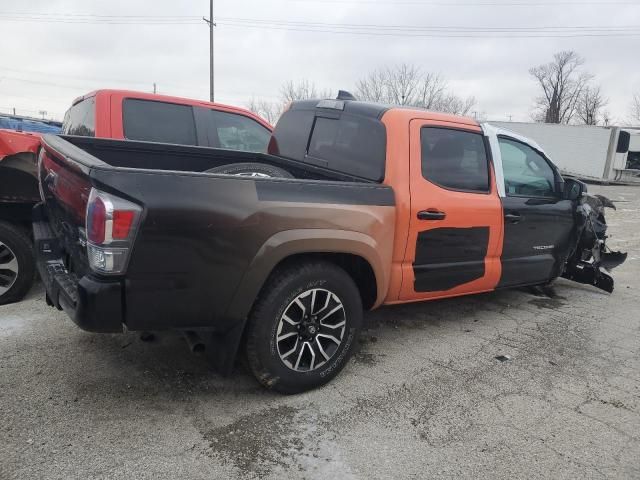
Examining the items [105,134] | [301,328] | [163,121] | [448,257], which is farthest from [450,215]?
[105,134]

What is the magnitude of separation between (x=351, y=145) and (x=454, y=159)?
0.82 m

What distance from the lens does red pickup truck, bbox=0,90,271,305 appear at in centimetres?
420

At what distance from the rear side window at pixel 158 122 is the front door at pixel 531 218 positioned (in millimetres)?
3393

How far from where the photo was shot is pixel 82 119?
568 cm

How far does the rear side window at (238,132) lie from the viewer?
5.95m

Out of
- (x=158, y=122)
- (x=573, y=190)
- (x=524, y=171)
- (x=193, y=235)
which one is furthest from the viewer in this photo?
(x=158, y=122)

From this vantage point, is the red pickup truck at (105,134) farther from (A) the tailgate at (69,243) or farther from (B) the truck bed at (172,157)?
(A) the tailgate at (69,243)

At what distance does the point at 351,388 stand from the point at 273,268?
1.01 meters

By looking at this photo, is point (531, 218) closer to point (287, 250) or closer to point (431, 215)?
point (431, 215)

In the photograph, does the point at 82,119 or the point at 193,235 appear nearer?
the point at 193,235

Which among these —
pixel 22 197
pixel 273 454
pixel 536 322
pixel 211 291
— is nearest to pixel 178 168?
pixel 22 197

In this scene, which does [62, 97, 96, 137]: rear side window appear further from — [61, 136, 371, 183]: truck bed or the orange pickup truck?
the orange pickup truck

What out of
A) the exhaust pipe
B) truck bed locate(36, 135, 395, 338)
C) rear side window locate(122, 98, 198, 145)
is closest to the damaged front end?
truck bed locate(36, 135, 395, 338)

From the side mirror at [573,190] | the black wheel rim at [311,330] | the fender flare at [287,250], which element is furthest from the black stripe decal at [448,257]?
the side mirror at [573,190]
